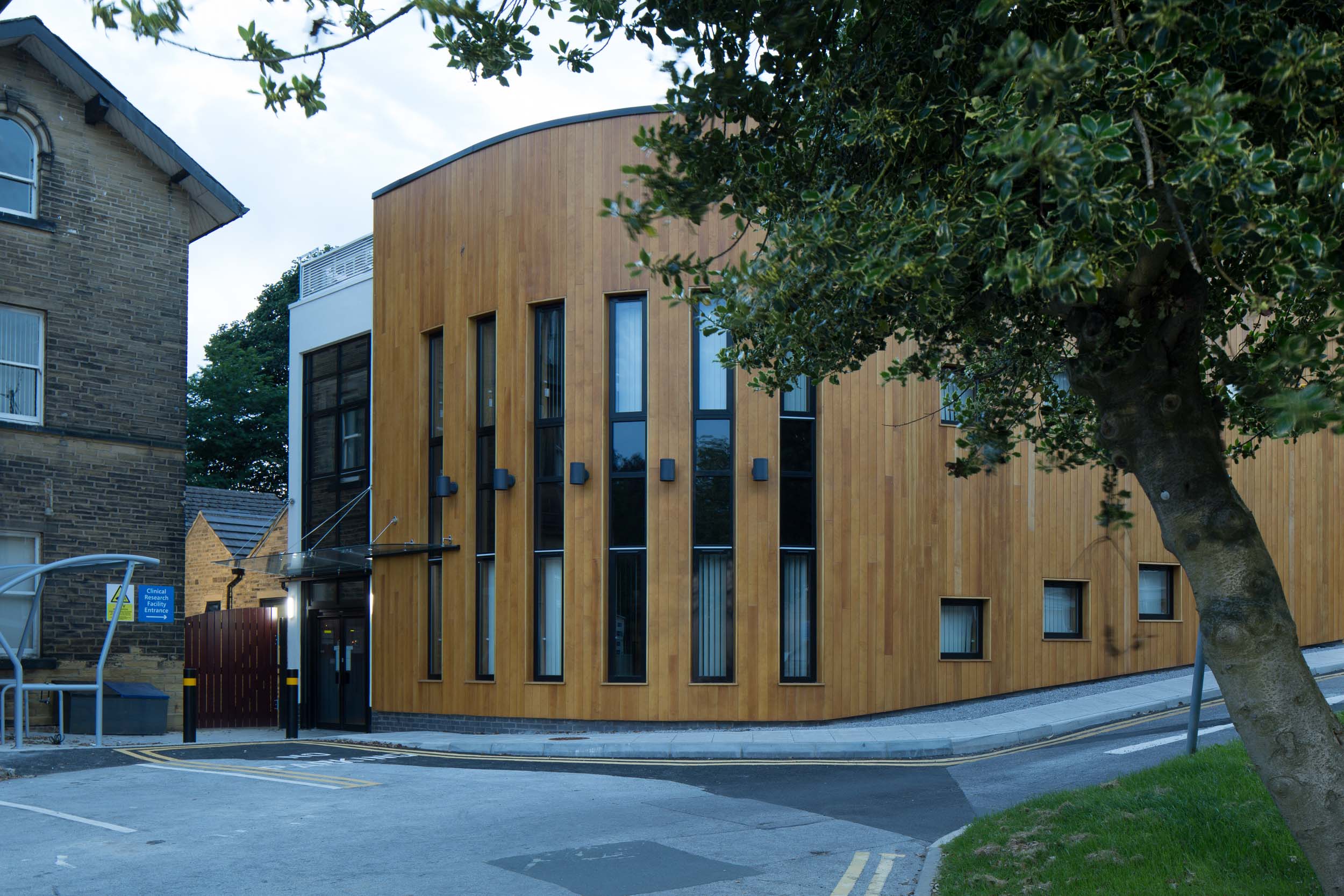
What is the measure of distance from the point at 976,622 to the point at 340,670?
420 inches

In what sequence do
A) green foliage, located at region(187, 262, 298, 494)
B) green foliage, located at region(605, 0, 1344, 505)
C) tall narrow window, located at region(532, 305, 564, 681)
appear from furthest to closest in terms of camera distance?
green foliage, located at region(187, 262, 298, 494), tall narrow window, located at region(532, 305, 564, 681), green foliage, located at region(605, 0, 1344, 505)

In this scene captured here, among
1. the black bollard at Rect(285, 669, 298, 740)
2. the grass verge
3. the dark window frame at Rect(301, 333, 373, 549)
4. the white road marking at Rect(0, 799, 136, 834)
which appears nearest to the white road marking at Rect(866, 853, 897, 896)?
the grass verge

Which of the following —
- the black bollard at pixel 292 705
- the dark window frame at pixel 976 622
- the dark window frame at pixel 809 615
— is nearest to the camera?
the dark window frame at pixel 809 615

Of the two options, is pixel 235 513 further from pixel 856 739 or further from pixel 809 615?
pixel 856 739

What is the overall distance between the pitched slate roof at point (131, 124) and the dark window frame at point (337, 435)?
3043 mm

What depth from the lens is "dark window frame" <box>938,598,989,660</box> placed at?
18.4 metres

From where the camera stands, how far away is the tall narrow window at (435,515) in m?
19.4

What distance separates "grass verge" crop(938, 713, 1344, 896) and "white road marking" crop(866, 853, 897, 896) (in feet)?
1.21

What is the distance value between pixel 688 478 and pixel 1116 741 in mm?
6535

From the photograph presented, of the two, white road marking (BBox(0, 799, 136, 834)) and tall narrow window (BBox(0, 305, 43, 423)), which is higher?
tall narrow window (BBox(0, 305, 43, 423))

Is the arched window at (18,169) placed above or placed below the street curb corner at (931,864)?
above

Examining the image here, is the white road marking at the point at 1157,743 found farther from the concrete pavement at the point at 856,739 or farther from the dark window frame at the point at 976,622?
the dark window frame at the point at 976,622

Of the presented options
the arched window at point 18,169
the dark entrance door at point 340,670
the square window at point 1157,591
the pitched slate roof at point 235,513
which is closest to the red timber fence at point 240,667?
the dark entrance door at point 340,670

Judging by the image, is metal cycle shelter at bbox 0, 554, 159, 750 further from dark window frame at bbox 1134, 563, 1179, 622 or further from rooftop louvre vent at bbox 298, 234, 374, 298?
dark window frame at bbox 1134, 563, 1179, 622
